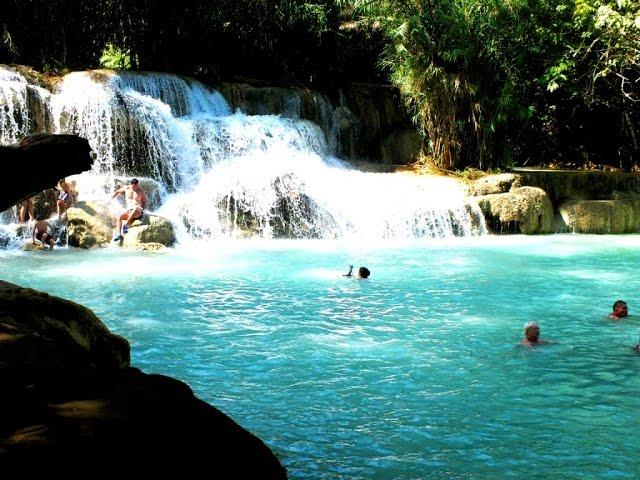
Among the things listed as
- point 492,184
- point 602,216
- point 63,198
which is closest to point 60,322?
point 63,198

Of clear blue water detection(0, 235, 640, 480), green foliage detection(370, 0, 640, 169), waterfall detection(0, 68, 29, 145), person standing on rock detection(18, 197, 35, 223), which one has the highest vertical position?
green foliage detection(370, 0, 640, 169)

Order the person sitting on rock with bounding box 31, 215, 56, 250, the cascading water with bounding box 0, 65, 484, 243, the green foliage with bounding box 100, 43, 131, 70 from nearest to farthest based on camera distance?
the person sitting on rock with bounding box 31, 215, 56, 250, the cascading water with bounding box 0, 65, 484, 243, the green foliage with bounding box 100, 43, 131, 70

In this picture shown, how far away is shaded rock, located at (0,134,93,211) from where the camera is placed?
3.97 metres

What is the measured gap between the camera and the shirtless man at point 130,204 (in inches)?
542

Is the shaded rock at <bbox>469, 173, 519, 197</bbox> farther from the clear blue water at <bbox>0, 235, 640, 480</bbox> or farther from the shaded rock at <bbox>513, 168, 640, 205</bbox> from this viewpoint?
the clear blue water at <bbox>0, 235, 640, 480</bbox>

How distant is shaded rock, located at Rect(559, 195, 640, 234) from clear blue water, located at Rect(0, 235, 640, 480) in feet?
15.7

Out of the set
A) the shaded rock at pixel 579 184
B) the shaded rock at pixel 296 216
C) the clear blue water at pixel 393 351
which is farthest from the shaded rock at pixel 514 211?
the clear blue water at pixel 393 351

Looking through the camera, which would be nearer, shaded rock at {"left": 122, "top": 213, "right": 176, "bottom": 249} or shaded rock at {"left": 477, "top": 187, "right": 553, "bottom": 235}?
shaded rock at {"left": 122, "top": 213, "right": 176, "bottom": 249}

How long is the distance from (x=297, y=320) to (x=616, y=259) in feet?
23.5

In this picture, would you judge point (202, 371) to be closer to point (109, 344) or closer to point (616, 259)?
point (109, 344)

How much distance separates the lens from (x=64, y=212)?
1438 centimetres

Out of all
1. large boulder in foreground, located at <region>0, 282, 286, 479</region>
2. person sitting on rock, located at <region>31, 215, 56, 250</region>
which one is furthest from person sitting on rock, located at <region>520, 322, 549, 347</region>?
person sitting on rock, located at <region>31, 215, 56, 250</region>

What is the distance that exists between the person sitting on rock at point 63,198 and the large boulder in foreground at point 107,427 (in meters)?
11.8

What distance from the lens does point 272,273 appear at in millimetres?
11070
